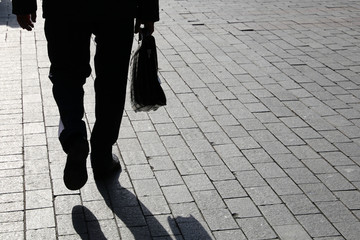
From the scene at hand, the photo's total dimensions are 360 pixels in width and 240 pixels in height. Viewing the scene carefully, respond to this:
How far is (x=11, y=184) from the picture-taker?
4.46 metres

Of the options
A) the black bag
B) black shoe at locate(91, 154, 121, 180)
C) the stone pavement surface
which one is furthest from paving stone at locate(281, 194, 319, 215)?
black shoe at locate(91, 154, 121, 180)

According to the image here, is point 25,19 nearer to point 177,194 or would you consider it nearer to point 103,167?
point 103,167

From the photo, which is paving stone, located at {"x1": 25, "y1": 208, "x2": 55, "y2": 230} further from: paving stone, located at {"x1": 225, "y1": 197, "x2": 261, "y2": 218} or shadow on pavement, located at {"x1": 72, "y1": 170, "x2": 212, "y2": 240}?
paving stone, located at {"x1": 225, "y1": 197, "x2": 261, "y2": 218}

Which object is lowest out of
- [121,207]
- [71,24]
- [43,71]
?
[43,71]

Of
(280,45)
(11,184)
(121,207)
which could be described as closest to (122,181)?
(121,207)

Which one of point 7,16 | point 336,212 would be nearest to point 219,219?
point 336,212

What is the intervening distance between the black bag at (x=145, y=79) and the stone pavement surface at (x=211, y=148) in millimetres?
504

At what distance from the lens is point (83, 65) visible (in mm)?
4191

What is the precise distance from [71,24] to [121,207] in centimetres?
117

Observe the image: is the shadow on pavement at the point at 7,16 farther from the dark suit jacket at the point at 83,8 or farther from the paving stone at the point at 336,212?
the paving stone at the point at 336,212

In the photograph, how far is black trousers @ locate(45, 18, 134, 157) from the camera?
4102 mm

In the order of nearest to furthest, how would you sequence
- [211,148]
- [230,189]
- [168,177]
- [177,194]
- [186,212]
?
[186,212], [177,194], [230,189], [168,177], [211,148]

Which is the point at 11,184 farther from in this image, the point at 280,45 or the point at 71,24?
the point at 280,45

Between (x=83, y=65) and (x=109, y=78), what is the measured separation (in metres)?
0.20
